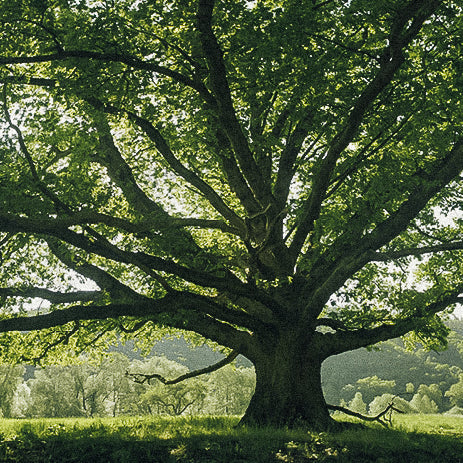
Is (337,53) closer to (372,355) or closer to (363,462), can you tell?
(363,462)

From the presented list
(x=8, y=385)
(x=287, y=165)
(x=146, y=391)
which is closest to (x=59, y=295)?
(x=287, y=165)

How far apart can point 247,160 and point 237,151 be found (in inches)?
20.7

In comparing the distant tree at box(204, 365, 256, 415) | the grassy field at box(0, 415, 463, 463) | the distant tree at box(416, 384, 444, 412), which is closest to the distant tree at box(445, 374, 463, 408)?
the distant tree at box(416, 384, 444, 412)

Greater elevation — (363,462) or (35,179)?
(35,179)

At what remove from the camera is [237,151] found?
11039mm

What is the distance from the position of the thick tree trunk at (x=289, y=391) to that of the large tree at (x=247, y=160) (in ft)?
0.13

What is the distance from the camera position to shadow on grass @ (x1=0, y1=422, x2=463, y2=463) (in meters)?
7.86

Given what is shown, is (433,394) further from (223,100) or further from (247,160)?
(223,100)

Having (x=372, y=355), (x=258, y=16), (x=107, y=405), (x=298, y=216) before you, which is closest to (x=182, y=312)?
(x=298, y=216)

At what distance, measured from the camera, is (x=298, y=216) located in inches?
462

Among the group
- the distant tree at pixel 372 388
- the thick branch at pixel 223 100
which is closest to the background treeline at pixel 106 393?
the thick branch at pixel 223 100

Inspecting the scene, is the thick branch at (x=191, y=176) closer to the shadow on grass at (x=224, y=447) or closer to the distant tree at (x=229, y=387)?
the shadow on grass at (x=224, y=447)

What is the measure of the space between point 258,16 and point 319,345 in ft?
27.7

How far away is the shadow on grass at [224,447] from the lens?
25.8 ft
